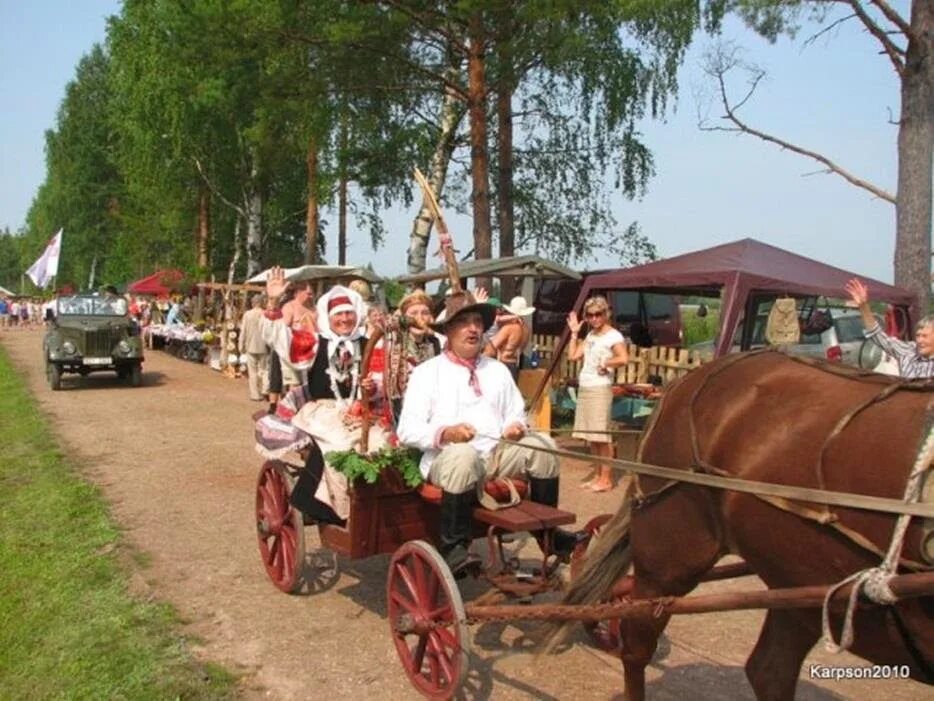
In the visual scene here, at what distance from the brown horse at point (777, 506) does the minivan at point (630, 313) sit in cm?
1134

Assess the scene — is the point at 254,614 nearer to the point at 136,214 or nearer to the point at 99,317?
the point at 99,317

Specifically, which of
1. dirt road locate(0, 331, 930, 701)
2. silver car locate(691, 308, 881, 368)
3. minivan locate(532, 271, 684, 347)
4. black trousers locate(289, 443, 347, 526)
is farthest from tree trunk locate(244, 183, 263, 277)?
black trousers locate(289, 443, 347, 526)

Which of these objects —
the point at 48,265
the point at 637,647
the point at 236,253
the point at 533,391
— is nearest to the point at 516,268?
the point at 533,391

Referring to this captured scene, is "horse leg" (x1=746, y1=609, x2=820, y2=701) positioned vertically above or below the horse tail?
below

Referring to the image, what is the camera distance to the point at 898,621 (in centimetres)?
265

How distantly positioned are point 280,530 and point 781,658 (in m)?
3.11

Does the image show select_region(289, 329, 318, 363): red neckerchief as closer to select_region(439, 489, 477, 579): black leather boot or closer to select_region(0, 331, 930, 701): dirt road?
select_region(0, 331, 930, 701): dirt road

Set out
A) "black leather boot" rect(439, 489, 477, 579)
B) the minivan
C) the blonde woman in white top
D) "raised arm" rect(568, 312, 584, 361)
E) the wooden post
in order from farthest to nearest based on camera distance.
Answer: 1. the minivan
2. the wooden post
3. "raised arm" rect(568, 312, 584, 361)
4. the blonde woman in white top
5. "black leather boot" rect(439, 489, 477, 579)

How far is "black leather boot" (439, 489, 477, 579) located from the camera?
4336 millimetres

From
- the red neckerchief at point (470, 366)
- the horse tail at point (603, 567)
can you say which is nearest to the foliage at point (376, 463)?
the red neckerchief at point (470, 366)

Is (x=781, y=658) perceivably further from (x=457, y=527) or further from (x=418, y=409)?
(x=418, y=409)

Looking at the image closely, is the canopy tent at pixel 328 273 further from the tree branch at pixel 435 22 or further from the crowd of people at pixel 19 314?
the crowd of people at pixel 19 314

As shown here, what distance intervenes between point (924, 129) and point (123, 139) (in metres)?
30.2

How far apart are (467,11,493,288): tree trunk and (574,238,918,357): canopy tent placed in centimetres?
461
